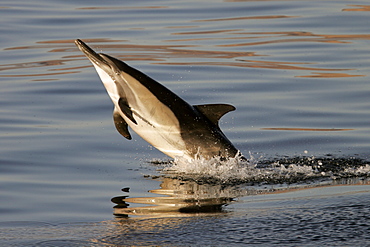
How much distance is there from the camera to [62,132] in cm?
1202

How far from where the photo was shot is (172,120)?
9.40 m

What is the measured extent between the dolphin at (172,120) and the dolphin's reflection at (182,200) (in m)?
0.59

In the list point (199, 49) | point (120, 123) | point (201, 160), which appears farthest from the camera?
point (199, 49)

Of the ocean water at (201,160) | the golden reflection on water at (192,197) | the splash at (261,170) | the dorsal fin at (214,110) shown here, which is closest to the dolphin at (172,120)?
the dorsal fin at (214,110)

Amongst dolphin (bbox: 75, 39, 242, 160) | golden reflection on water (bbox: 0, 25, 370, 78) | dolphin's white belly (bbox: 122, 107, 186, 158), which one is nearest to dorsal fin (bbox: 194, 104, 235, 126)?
dolphin (bbox: 75, 39, 242, 160)

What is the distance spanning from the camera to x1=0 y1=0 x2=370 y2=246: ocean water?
6980 mm

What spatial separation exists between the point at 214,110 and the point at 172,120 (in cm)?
52

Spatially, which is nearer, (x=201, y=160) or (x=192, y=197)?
(x=192, y=197)

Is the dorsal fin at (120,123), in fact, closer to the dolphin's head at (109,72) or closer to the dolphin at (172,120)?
the dolphin at (172,120)

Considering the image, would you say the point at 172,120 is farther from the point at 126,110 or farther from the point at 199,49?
the point at 199,49

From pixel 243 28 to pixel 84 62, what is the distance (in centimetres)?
574

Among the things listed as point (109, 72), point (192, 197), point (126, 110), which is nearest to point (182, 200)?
point (192, 197)

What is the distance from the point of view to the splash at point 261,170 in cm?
893

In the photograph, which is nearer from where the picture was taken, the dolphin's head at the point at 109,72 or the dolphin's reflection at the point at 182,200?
the dolphin's reflection at the point at 182,200
